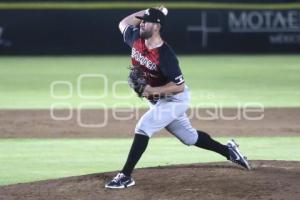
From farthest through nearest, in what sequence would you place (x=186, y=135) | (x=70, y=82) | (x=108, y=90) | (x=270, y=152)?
1. (x=70, y=82)
2. (x=108, y=90)
3. (x=270, y=152)
4. (x=186, y=135)

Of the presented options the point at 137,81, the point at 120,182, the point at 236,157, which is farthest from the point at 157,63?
the point at 236,157

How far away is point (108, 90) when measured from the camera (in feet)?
52.2

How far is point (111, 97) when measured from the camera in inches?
598

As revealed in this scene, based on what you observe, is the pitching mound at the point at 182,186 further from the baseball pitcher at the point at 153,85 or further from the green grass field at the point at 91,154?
the green grass field at the point at 91,154

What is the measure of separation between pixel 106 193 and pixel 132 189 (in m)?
0.25

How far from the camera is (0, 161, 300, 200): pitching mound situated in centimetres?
685

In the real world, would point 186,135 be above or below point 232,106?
above

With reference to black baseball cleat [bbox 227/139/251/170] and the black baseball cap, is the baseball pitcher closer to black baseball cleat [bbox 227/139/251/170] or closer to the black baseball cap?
the black baseball cap

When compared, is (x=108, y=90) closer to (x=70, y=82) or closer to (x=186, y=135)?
(x=70, y=82)

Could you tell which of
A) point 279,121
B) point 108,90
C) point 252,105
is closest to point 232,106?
point 252,105

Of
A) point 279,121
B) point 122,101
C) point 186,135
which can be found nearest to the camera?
point 186,135

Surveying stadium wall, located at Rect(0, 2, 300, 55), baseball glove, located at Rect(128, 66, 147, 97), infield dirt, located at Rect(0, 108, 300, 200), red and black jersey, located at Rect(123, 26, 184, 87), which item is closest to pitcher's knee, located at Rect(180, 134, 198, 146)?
infield dirt, located at Rect(0, 108, 300, 200)

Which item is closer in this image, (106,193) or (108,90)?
(106,193)

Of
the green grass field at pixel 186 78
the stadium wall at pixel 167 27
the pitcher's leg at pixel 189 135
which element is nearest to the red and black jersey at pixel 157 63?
the pitcher's leg at pixel 189 135
